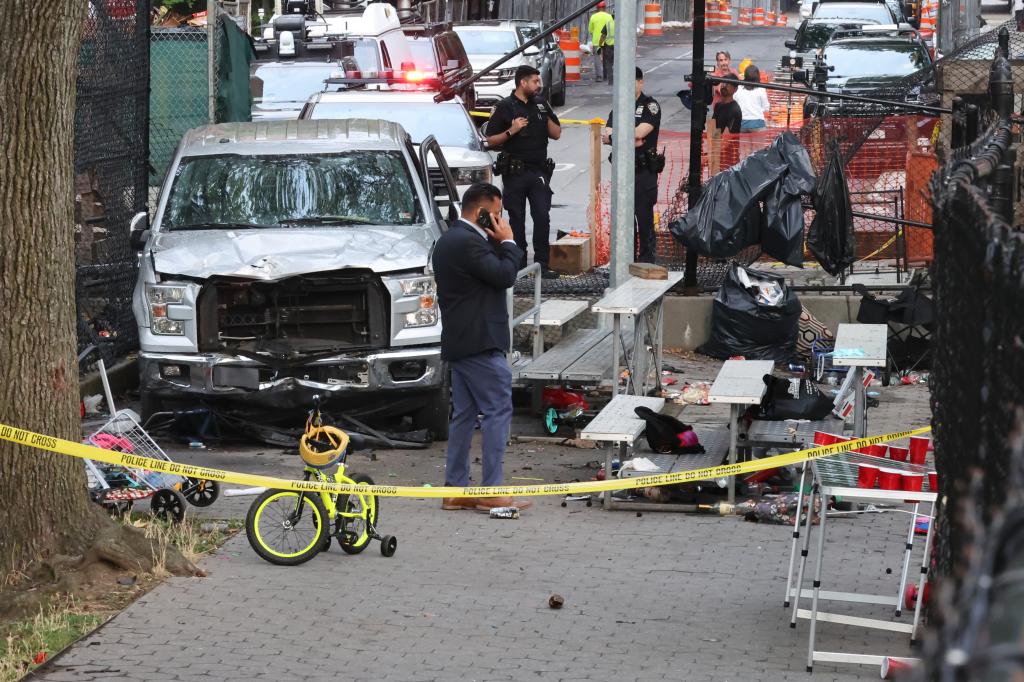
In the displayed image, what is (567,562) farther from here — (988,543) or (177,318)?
(988,543)

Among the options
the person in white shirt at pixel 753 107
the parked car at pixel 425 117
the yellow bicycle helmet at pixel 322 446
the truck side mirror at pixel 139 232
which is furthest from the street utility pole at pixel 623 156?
the person in white shirt at pixel 753 107

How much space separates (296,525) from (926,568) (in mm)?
3035

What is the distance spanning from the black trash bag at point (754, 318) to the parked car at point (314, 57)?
316 inches

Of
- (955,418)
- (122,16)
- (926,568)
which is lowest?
(926,568)

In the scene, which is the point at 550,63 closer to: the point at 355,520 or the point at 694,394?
the point at 694,394

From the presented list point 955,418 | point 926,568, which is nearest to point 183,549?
point 926,568

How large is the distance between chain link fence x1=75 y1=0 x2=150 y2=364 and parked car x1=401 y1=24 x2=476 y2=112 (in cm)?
940

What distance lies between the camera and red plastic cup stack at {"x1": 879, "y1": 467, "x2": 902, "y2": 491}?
20.0 feet

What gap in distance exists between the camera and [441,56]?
23.9 meters

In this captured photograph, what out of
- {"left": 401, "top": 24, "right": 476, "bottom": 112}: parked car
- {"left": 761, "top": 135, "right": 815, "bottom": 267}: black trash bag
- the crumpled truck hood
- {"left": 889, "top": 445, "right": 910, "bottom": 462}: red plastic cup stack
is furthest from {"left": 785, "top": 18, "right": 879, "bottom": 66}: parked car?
{"left": 889, "top": 445, "right": 910, "bottom": 462}: red plastic cup stack

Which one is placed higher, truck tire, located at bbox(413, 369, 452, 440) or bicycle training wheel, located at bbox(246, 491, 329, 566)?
bicycle training wheel, located at bbox(246, 491, 329, 566)

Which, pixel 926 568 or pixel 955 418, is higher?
pixel 955 418

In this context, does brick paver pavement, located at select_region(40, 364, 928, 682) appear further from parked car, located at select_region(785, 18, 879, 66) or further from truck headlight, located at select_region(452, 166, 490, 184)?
parked car, located at select_region(785, 18, 879, 66)

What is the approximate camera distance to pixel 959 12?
30406 millimetres
